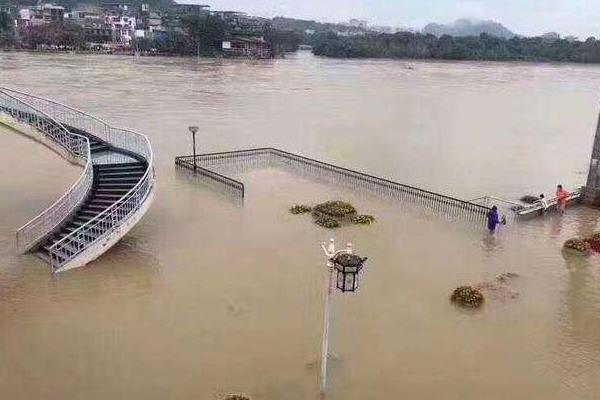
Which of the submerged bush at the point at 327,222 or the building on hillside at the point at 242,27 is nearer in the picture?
the submerged bush at the point at 327,222

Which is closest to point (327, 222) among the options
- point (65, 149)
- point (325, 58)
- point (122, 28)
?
point (65, 149)

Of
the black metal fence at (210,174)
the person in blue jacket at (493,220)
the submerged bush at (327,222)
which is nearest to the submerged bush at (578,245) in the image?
the person in blue jacket at (493,220)

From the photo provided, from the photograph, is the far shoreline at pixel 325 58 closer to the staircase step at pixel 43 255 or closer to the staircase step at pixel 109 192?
the staircase step at pixel 109 192

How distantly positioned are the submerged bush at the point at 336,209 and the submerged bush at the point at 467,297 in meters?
6.18

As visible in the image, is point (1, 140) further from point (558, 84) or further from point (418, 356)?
point (558, 84)

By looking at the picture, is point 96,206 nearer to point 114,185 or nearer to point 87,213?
point 87,213

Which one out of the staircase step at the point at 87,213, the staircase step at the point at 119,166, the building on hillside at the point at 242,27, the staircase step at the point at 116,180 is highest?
the building on hillside at the point at 242,27

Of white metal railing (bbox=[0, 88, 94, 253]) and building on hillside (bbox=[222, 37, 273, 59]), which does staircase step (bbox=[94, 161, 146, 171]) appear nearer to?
white metal railing (bbox=[0, 88, 94, 253])

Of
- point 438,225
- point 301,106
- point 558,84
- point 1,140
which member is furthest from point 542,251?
point 558,84

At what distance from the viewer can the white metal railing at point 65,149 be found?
605 inches

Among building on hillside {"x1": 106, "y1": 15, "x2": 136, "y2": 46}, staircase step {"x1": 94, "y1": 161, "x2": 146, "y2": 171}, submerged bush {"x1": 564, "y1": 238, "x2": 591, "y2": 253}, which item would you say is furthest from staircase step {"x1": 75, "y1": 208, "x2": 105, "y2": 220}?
building on hillside {"x1": 106, "y1": 15, "x2": 136, "y2": 46}

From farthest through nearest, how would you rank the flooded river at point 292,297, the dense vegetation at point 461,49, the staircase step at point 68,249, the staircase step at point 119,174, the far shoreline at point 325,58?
the dense vegetation at point 461,49
the far shoreline at point 325,58
the staircase step at point 119,174
the staircase step at point 68,249
the flooded river at point 292,297

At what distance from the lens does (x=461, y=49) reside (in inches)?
5030

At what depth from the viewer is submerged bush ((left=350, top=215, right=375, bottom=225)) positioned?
18.9 metres
